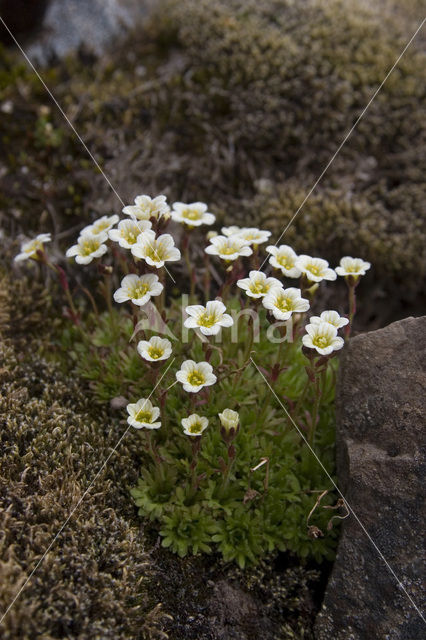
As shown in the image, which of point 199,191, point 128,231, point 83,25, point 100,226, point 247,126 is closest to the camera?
point 128,231

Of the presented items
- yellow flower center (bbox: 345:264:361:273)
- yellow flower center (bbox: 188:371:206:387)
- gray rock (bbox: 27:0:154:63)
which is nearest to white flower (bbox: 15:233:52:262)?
yellow flower center (bbox: 188:371:206:387)

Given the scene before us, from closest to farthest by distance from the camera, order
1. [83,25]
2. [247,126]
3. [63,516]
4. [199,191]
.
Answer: [63,516] → [199,191] → [247,126] → [83,25]

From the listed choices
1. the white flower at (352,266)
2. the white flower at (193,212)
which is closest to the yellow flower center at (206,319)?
the white flower at (193,212)

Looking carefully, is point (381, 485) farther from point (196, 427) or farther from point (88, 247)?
point (88, 247)

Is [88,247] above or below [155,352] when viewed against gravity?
above

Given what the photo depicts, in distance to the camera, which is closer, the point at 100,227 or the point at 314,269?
the point at 314,269

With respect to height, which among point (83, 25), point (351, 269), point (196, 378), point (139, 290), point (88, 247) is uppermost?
point (83, 25)

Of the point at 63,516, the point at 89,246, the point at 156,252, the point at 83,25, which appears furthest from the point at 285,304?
the point at 83,25

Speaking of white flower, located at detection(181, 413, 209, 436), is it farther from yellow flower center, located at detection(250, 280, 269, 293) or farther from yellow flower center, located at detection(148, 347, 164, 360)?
yellow flower center, located at detection(250, 280, 269, 293)
